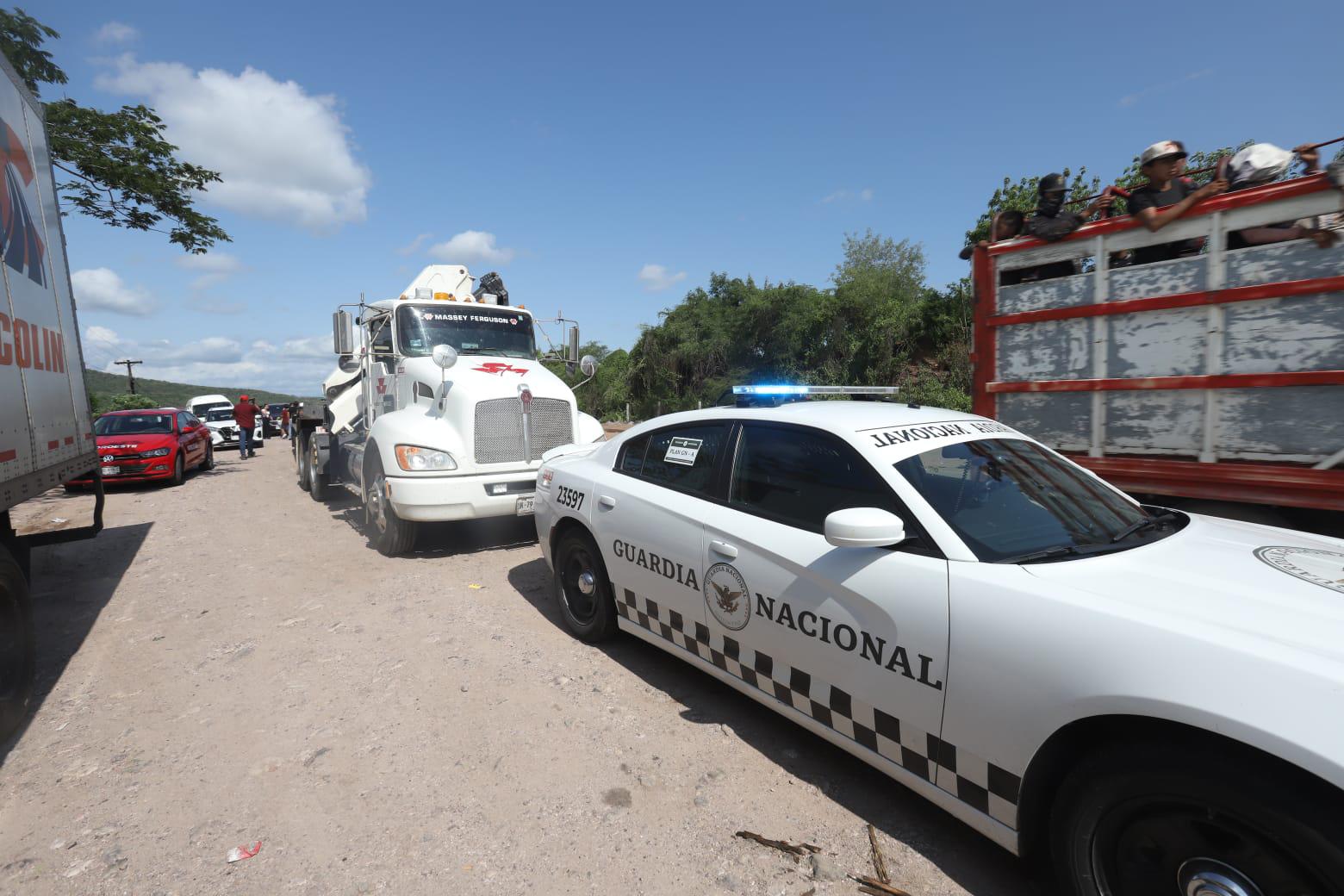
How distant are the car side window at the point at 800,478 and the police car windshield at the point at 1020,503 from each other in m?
0.18

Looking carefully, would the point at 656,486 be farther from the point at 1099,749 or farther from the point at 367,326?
the point at 367,326

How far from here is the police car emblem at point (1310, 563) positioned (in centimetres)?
200

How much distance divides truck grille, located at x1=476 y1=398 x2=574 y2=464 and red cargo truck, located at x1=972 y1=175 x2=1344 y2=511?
4273 millimetres

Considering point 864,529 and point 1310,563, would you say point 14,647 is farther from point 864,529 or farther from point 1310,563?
point 1310,563

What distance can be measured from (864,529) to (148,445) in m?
14.3

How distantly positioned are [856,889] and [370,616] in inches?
159

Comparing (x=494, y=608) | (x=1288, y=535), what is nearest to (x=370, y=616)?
(x=494, y=608)

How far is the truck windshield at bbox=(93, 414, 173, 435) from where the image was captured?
42.4 feet

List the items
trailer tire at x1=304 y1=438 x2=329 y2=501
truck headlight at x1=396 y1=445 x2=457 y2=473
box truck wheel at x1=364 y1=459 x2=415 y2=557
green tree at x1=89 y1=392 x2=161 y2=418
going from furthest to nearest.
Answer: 1. green tree at x1=89 y1=392 x2=161 y2=418
2. trailer tire at x1=304 y1=438 x2=329 y2=501
3. box truck wheel at x1=364 y1=459 x2=415 y2=557
4. truck headlight at x1=396 y1=445 x2=457 y2=473

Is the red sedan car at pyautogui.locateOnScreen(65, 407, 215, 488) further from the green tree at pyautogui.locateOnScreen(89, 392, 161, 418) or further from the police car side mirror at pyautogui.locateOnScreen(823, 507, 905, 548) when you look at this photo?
the green tree at pyautogui.locateOnScreen(89, 392, 161, 418)

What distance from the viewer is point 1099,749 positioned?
184 centimetres

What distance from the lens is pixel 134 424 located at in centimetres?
1325

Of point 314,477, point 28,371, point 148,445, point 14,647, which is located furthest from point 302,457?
point 14,647

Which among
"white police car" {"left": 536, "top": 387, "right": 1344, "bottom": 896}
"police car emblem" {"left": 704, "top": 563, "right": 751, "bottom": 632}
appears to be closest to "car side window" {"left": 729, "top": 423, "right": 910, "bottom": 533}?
"white police car" {"left": 536, "top": 387, "right": 1344, "bottom": 896}
